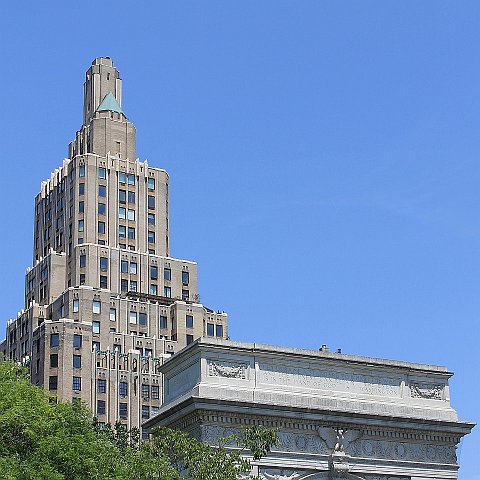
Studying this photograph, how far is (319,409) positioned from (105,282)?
3005 inches

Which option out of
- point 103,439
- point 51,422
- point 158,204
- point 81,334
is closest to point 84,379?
point 81,334

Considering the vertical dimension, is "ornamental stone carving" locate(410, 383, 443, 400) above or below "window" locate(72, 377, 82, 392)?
below

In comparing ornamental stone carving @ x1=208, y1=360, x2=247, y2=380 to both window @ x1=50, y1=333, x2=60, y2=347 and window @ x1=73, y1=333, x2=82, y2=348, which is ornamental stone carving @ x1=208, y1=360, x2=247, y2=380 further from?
window @ x1=50, y1=333, x2=60, y2=347

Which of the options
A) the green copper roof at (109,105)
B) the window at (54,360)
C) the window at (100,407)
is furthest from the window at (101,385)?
the green copper roof at (109,105)

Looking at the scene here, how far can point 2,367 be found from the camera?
1919 inches

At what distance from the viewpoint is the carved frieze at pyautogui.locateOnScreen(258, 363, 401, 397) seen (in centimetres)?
5153

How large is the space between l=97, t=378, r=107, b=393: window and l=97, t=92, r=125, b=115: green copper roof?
1363 inches

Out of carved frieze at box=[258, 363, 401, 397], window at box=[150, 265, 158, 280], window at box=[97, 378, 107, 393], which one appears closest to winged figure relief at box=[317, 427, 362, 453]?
carved frieze at box=[258, 363, 401, 397]

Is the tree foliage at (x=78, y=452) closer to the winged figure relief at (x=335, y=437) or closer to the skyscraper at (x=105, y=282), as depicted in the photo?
the winged figure relief at (x=335, y=437)

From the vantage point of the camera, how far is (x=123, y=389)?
118 metres

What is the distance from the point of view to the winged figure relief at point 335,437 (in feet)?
168

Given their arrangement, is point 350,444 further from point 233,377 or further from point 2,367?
point 2,367

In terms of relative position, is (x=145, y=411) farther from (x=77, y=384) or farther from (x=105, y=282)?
(x=105, y=282)

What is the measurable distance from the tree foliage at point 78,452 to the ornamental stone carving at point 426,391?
37.5 ft
